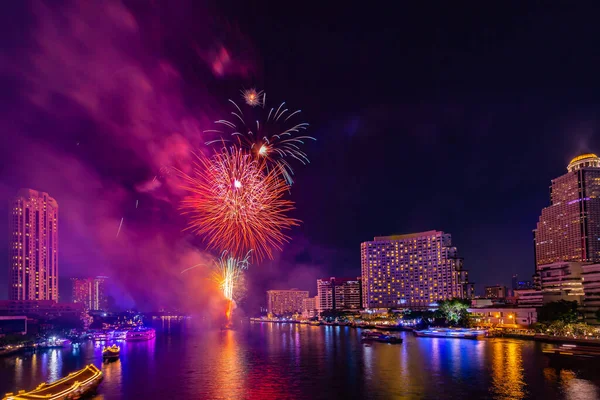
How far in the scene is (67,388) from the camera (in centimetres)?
2742

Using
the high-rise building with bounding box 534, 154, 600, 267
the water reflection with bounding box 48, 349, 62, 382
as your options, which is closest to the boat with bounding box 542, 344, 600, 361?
the water reflection with bounding box 48, 349, 62, 382

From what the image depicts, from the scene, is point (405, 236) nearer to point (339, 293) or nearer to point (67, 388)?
point (339, 293)

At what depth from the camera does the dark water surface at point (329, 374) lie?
27.6 metres

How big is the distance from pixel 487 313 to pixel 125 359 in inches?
2524

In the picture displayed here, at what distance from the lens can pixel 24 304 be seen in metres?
97.1

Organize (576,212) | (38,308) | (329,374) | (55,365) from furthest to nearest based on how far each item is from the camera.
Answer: (576,212) < (38,308) < (55,365) < (329,374)

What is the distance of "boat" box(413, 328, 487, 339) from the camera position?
65000mm

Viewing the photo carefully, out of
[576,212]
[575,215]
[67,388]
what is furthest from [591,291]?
[67,388]

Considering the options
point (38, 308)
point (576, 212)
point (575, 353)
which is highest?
point (576, 212)

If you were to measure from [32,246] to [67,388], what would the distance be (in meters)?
86.7

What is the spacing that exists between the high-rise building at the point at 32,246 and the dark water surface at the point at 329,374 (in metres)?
57.1

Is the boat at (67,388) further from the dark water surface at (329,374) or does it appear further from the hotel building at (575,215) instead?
the hotel building at (575,215)

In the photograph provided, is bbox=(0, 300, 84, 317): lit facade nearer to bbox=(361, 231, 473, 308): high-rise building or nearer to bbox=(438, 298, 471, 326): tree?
bbox=(438, 298, 471, 326): tree

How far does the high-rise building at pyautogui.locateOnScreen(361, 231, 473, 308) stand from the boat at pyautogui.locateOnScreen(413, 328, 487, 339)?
47545 millimetres
